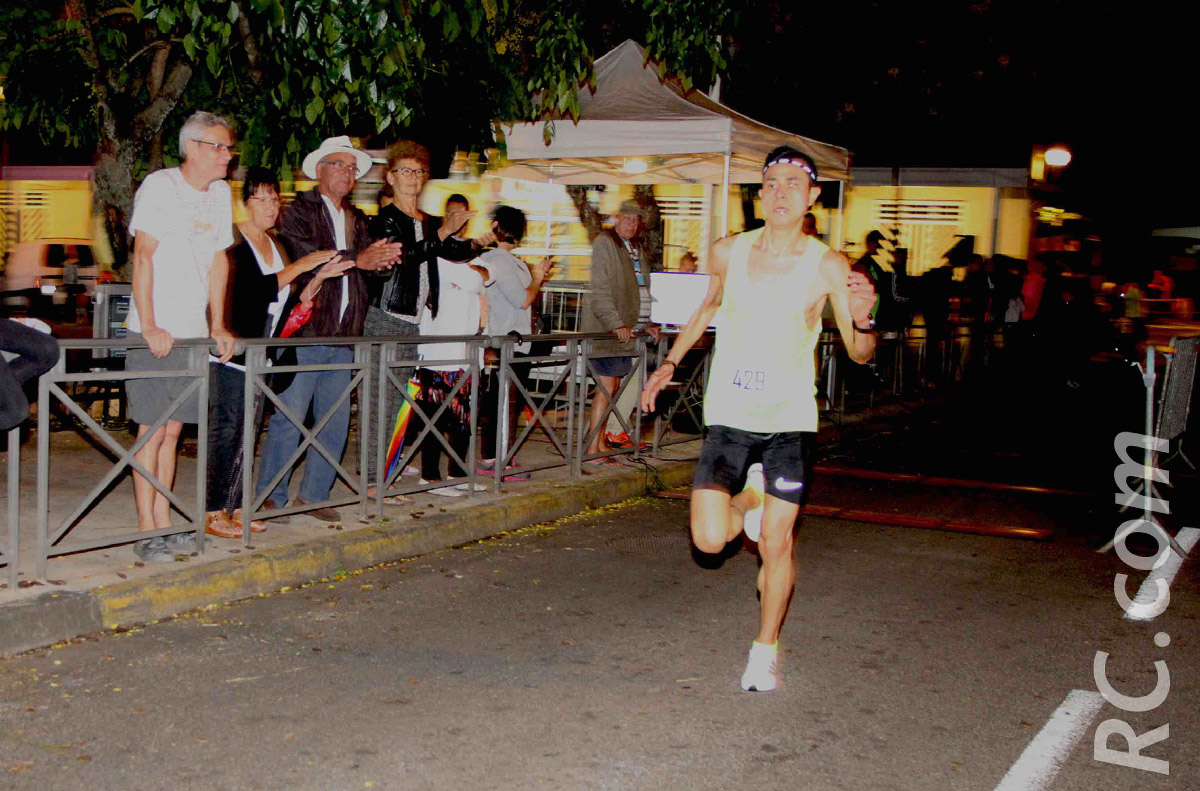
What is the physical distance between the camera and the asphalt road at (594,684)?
4.07 metres

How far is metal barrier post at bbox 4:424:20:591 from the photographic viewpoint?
521cm

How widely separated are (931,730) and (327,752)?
215 centimetres

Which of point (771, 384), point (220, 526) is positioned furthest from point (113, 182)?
point (771, 384)

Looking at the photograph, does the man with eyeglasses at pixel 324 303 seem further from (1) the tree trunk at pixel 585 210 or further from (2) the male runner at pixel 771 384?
(1) the tree trunk at pixel 585 210

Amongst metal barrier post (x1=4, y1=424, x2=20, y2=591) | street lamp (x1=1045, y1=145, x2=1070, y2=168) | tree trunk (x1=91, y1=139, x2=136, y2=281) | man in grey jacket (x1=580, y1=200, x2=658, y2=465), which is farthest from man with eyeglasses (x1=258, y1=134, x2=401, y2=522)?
street lamp (x1=1045, y1=145, x2=1070, y2=168)

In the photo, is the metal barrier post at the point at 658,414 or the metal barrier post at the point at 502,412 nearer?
the metal barrier post at the point at 502,412

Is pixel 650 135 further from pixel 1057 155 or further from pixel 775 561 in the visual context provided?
pixel 1057 155

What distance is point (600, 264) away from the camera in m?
9.63

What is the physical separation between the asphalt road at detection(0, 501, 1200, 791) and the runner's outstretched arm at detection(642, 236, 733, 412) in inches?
45.3

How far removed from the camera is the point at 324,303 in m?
7.20

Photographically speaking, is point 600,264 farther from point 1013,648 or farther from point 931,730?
point 931,730

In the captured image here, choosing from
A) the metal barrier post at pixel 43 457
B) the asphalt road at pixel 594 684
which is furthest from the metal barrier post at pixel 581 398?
the metal barrier post at pixel 43 457

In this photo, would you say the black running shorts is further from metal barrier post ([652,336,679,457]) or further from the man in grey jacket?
metal barrier post ([652,336,679,457])

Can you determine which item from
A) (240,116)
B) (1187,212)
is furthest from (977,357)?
(1187,212)
